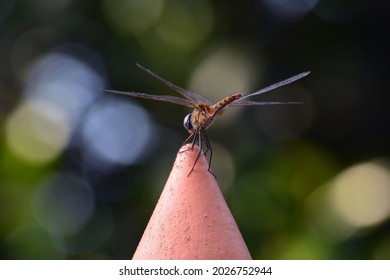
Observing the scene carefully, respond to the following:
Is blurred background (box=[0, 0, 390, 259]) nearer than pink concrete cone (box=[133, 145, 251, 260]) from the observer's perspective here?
No

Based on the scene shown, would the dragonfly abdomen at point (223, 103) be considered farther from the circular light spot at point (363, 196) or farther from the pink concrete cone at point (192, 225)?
the circular light spot at point (363, 196)

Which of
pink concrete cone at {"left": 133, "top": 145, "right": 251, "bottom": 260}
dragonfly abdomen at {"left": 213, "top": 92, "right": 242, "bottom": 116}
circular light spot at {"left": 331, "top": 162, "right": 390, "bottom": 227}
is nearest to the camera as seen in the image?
pink concrete cone at {"left": 133, "top": 145, "right": 251, "bottom": 260}

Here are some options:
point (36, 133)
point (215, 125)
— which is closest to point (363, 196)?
point (215, 125)

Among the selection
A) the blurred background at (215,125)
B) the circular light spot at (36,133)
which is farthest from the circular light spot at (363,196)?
the circular light spot at (36,133)

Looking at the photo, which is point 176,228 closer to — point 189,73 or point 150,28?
point 189,73

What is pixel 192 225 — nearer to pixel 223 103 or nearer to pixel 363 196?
pixel 223 103

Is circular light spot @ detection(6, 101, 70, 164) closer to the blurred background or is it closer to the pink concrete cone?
the blurred background

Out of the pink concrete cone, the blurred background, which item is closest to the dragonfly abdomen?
the pink concrete cone

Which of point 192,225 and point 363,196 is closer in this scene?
point 192,225
